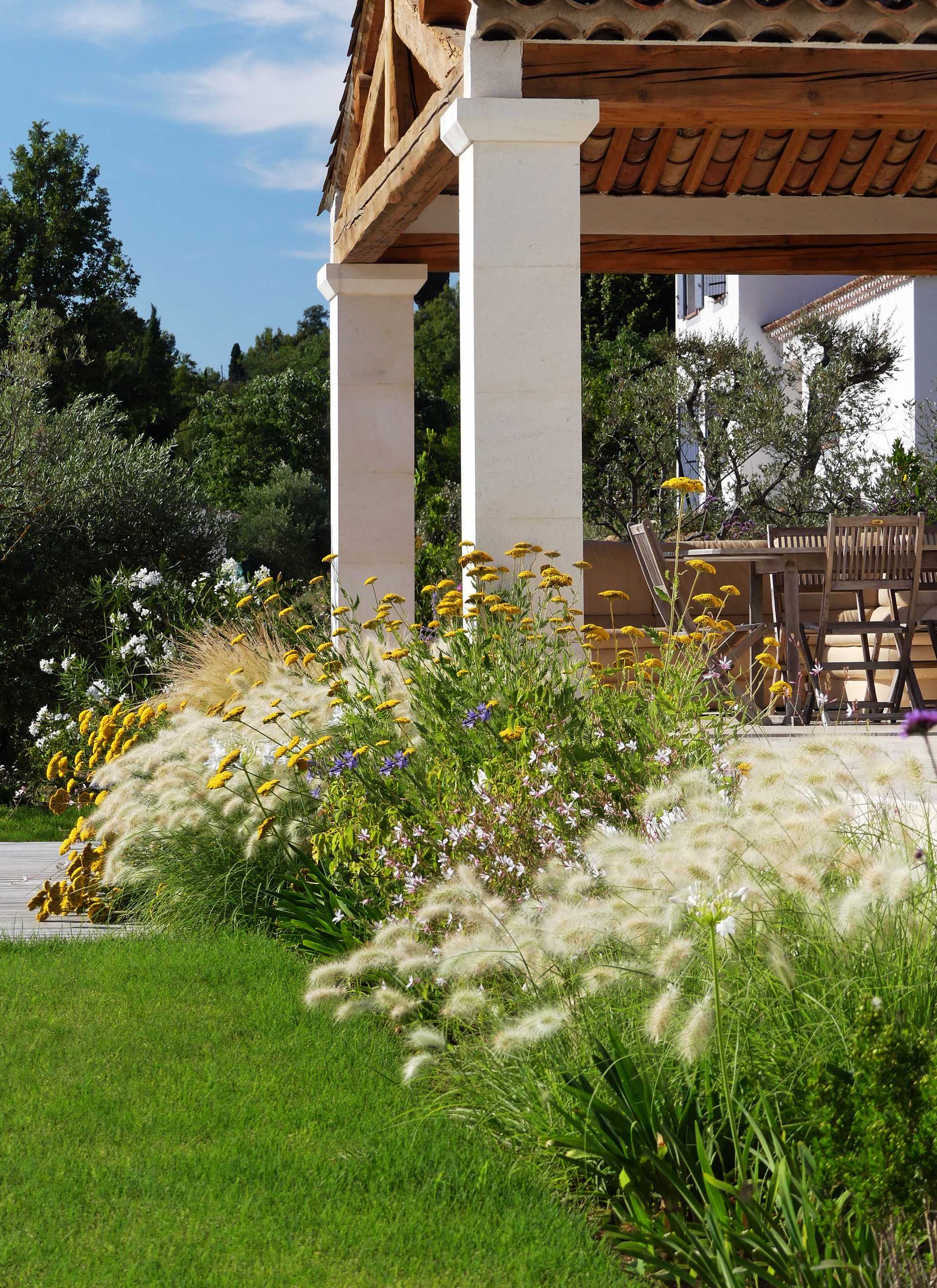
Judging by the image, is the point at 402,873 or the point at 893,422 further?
the point at 893,422

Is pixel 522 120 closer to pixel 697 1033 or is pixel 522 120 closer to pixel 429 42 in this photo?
pixel 429 42

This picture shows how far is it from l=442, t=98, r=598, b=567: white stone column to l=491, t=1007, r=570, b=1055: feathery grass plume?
3316 mm

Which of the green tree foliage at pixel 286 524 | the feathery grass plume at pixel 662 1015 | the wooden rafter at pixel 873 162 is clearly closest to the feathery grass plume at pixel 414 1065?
the feathery grass plume at pixel 662 1015

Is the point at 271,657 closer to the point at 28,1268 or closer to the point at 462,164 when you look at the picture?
the point at 462,164

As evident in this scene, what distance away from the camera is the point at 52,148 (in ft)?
92.8

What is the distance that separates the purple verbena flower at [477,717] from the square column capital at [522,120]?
2727 millimetres

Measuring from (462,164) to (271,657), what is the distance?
231 cm

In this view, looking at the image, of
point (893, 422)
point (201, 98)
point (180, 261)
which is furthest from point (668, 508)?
point (180, 261)

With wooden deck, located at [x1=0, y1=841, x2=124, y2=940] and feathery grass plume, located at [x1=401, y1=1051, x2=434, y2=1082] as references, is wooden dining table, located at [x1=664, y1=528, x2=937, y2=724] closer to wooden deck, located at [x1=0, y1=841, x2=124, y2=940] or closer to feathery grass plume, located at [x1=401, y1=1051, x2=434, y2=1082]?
wooden deck, located at [x1=0, y1=841, x2=124, y2=940]

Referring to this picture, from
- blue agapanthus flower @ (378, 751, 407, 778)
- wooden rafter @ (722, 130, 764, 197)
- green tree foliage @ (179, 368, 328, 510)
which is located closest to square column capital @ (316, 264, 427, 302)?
wooden rafter @ (722, 130, 764, 197)

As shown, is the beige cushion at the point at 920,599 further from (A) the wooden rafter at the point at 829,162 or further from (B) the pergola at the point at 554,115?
(B) the pergola at the point at 554,115

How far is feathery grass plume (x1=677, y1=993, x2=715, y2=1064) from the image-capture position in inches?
79.7

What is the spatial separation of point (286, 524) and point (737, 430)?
14.1 metres

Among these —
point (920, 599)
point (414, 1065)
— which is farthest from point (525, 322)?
point (414, 1065)
